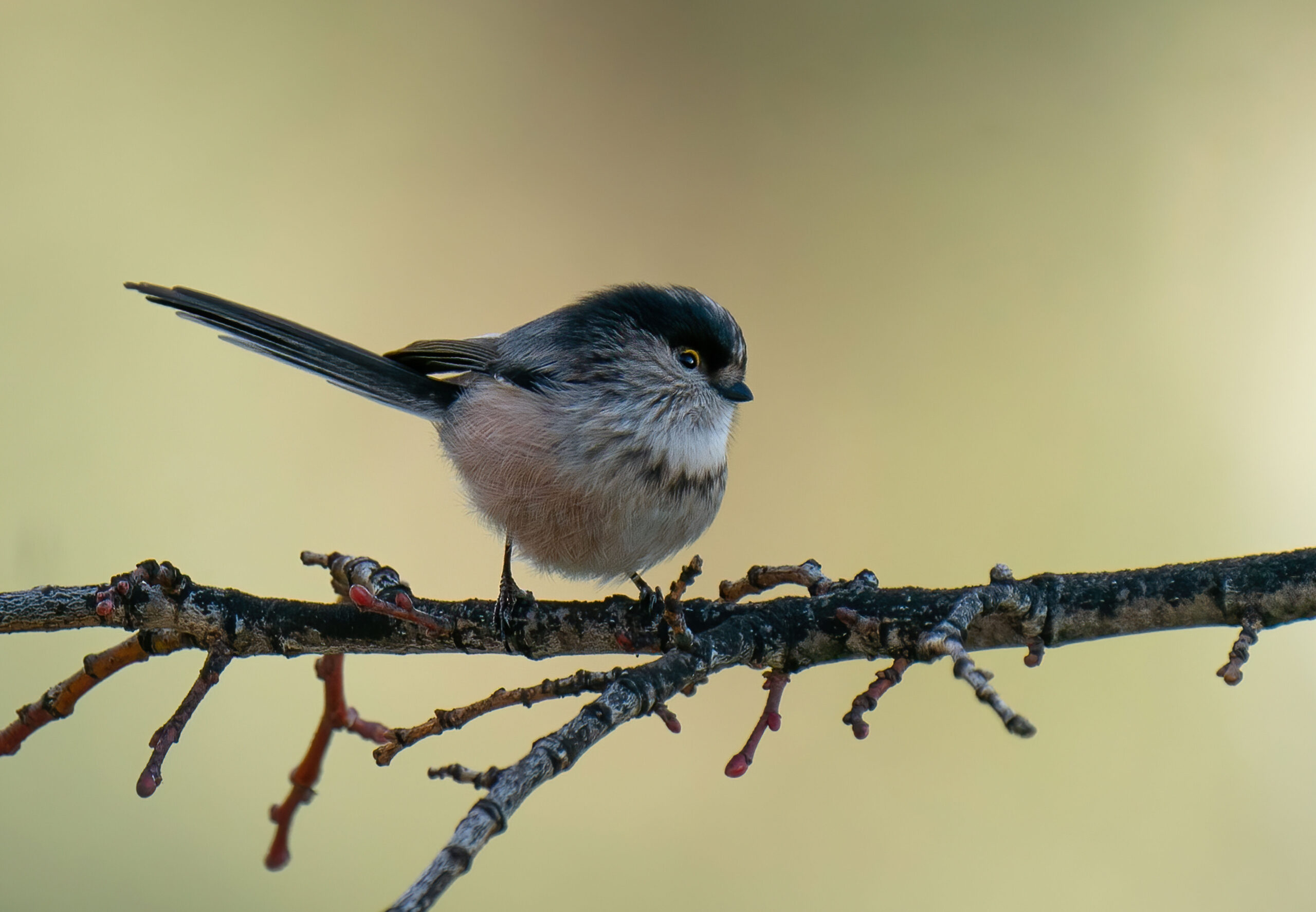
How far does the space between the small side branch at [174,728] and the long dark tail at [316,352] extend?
59 centimetres

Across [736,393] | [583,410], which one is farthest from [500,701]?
[736,393]

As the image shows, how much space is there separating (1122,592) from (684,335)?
1.02 metres

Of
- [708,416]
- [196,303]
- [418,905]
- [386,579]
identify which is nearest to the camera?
[418,905]

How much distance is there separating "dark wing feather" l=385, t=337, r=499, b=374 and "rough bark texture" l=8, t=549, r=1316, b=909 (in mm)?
608

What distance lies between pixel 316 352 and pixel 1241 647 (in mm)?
1622

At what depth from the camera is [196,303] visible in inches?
66.4

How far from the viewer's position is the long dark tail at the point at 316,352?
170 centimetres

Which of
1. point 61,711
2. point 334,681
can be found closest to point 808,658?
point 334,681

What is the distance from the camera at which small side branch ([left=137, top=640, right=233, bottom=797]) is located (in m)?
1.25

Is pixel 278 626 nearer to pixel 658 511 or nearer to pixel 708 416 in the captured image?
pixel 658 511

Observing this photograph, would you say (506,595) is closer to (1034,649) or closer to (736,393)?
(736,393)

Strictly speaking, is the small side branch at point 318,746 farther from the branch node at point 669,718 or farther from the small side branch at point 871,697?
the small side branch at point 871,697

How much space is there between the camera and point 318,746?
1708mm

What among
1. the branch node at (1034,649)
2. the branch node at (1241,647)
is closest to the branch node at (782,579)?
the branch node at (1034,649)
